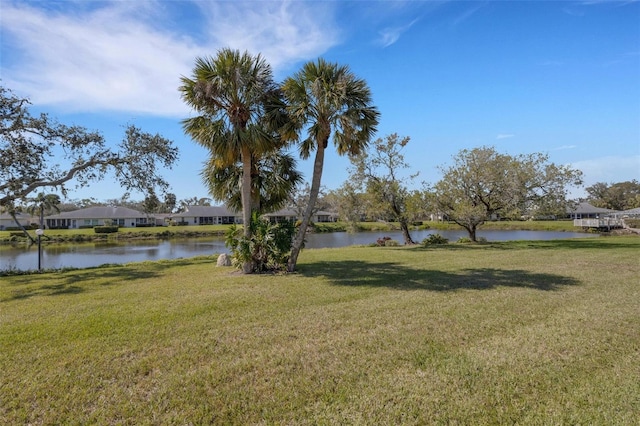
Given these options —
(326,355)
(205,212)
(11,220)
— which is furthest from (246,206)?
(11,220)

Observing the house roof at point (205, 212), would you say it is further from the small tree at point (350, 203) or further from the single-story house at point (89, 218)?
the small tree at point (350, 203)

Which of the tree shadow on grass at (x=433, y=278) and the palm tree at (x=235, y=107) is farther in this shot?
the palm tree at (x=235, y=107)

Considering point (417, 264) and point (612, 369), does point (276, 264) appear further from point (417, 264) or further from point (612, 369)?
point (612, 369)

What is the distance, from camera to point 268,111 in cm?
1084

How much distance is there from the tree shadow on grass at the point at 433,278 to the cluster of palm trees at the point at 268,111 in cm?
184

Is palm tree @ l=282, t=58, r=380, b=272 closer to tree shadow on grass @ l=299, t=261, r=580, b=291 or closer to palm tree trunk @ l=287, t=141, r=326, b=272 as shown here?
palm tree trunk @ l=287, t=141, r=326, b=272

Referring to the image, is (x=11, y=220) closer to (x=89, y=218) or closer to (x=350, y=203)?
(x=89, y=218)

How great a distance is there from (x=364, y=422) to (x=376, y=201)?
2022 centimetres

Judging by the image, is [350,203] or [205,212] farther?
[205,212]

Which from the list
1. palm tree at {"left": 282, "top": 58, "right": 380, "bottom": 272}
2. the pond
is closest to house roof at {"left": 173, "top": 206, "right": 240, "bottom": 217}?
the pond

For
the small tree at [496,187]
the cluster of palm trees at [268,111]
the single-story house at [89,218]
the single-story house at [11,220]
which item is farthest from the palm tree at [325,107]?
the single-story house at [11,220]

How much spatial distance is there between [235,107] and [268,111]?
1.02 m

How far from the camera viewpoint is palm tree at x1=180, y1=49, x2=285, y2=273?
32.6 feet

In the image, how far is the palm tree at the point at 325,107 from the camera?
9.98 meters
